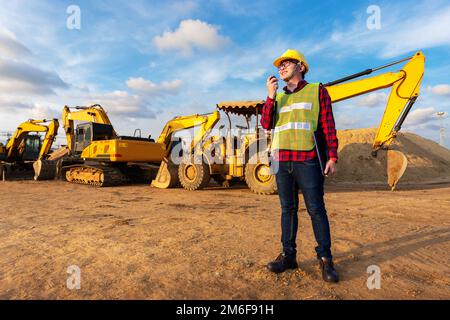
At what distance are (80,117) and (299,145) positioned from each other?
1308 cm

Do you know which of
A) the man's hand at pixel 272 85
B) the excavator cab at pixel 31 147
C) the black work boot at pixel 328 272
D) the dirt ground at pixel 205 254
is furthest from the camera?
the excavator cab at pixel 31 147

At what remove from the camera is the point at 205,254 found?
9.97 ft

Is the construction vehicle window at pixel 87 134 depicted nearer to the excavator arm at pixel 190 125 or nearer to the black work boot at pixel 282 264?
the excavator arm at pixel 190 125

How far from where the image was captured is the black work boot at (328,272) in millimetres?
2354

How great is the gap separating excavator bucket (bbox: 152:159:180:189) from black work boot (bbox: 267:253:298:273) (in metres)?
8.08

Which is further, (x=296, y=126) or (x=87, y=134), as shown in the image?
(x=87, y=134)

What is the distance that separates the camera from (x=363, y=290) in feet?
7.37

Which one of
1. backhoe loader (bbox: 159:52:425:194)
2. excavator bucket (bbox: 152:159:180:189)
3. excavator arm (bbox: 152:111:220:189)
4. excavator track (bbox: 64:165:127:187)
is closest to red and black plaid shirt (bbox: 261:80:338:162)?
backhoe loader (bbox: 159:52:425:194)

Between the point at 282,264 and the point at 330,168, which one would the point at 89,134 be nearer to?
the point at 282,264

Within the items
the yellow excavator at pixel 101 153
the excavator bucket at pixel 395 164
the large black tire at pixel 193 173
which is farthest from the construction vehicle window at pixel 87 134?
the excavator bucket at pixel 395 164

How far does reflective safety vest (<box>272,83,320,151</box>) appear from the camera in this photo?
8.19 feet

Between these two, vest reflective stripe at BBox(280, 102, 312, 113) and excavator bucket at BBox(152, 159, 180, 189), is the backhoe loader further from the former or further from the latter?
vest reflective stripe at BBox(280, 102, 312, 113)

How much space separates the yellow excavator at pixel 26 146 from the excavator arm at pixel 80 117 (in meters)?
1.72

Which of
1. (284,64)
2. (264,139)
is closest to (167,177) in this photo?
(264,139)
